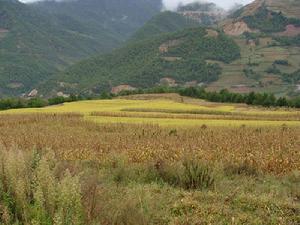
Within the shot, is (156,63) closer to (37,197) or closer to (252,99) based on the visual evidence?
(252,99)

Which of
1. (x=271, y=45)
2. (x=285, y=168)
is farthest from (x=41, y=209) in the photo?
(x=271, y=45)

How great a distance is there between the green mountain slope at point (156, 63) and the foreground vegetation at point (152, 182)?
142356 millimetres

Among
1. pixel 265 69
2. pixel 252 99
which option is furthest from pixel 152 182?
pixel 265 69

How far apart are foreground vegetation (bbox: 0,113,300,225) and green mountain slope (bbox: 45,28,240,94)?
142356 mm

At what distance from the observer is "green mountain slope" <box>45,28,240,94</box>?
163 m

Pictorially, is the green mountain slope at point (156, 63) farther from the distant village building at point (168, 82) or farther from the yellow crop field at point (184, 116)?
the yellow crop field at point (184, 116)

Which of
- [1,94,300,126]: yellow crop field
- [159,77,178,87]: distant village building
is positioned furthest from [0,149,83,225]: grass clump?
[159,77,178,87]: distant village building

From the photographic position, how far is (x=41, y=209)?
6.95 meters

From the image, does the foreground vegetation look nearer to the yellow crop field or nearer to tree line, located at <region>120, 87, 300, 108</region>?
the yellow crop field

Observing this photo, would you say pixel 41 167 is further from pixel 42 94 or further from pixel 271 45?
pixel 271 45

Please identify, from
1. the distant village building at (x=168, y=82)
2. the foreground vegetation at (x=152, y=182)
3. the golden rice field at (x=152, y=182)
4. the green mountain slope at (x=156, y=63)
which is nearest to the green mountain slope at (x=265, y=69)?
the green mountain slope at (x=156, y=63)

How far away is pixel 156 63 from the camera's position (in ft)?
561

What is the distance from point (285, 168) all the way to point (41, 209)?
8.58m

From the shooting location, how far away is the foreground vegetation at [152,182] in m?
7.36
